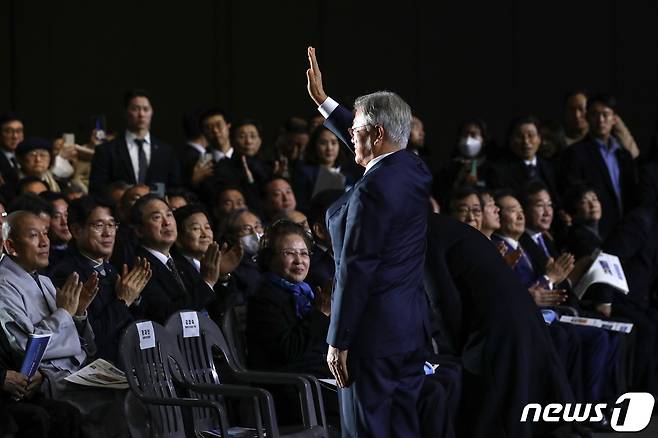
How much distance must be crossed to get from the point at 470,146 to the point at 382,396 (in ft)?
15.4

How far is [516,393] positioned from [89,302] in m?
1.65

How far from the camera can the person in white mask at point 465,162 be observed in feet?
24.8

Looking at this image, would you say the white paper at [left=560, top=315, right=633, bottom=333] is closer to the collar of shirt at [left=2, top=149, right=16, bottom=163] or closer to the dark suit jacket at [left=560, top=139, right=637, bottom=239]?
the dark suit jacket at [left=560, top=139, right=637, bottom=239]

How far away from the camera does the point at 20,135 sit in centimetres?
735

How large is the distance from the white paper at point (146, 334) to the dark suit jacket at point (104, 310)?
0.37m

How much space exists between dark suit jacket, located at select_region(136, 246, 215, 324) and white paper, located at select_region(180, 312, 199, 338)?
1.21 feet

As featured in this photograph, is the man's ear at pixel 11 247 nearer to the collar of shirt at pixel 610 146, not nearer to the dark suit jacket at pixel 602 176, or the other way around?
the dark suit jacket at pixel 602 176

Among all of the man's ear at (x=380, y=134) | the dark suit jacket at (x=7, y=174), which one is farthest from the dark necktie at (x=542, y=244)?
the man's ear at (x=380, y=134)

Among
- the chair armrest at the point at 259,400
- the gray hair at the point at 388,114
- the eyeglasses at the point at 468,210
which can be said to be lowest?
the chair armrest at the point at 259,400

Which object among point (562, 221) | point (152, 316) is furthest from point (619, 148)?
point (152, 316)

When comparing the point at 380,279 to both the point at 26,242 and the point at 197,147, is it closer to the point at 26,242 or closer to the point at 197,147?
the point at 26,242

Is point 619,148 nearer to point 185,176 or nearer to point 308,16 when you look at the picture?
point 185,176

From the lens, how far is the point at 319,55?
10.1 metres

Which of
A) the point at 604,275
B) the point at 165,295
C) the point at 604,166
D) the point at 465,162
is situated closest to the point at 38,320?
the point at 165,295
